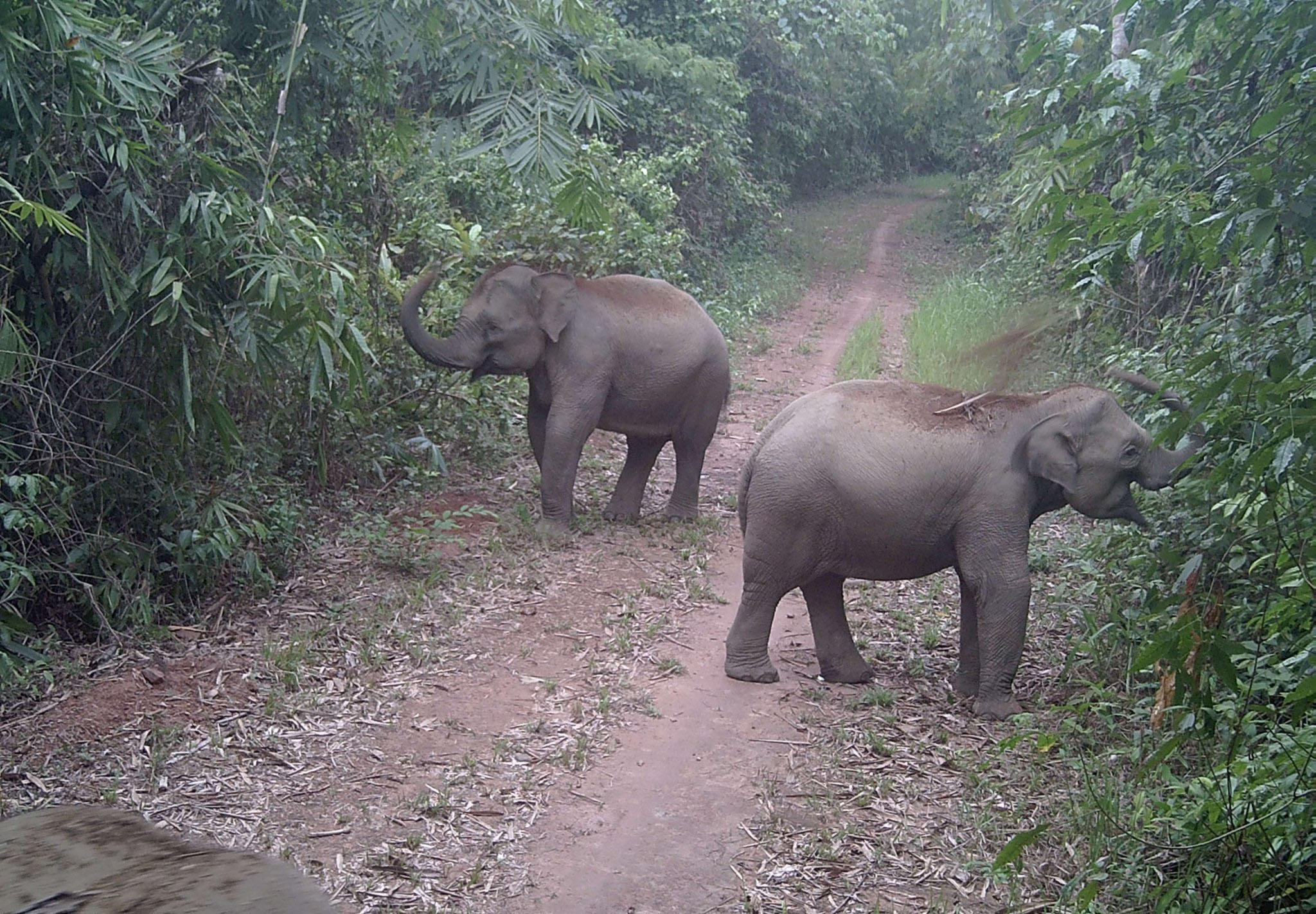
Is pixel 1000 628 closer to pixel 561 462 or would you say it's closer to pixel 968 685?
pixel 968 685

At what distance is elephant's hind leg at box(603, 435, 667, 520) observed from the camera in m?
9.53

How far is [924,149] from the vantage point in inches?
1513

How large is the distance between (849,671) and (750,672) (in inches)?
21.9

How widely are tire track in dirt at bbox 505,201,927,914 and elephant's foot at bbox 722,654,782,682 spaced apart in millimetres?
40

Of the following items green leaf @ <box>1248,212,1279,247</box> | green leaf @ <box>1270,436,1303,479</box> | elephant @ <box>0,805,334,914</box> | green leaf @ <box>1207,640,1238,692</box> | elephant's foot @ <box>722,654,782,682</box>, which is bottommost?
elephant's foot @ <box>722,654,782,682</box>

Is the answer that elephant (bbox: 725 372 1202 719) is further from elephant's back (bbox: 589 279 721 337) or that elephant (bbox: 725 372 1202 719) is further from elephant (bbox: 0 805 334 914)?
elephant (bbox: 0 805 334 914)

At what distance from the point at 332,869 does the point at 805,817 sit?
6.31ft

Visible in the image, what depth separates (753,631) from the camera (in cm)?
666

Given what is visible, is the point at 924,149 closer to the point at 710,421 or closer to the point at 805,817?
the point at 710,421

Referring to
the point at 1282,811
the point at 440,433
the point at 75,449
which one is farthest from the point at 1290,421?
the point at 440,433

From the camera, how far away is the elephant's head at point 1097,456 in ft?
20.3

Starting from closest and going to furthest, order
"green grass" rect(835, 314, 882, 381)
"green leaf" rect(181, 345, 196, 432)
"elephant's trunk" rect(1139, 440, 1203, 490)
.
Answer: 1. "green leaf" rect(181, 345, 196, 432)
2. "elephant's trunk" rect(1139, 440, 1203, 490)
3. "green grass" rect(835, 314, 882, 381)

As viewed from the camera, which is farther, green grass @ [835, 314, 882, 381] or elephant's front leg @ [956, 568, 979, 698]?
green grass @ [835, 314, 882, 381]

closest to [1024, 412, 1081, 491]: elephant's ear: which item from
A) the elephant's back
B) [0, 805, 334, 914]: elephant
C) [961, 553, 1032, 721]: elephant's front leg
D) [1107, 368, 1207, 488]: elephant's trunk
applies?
[1107, 368, 1207, 488]: elephant's trunk
